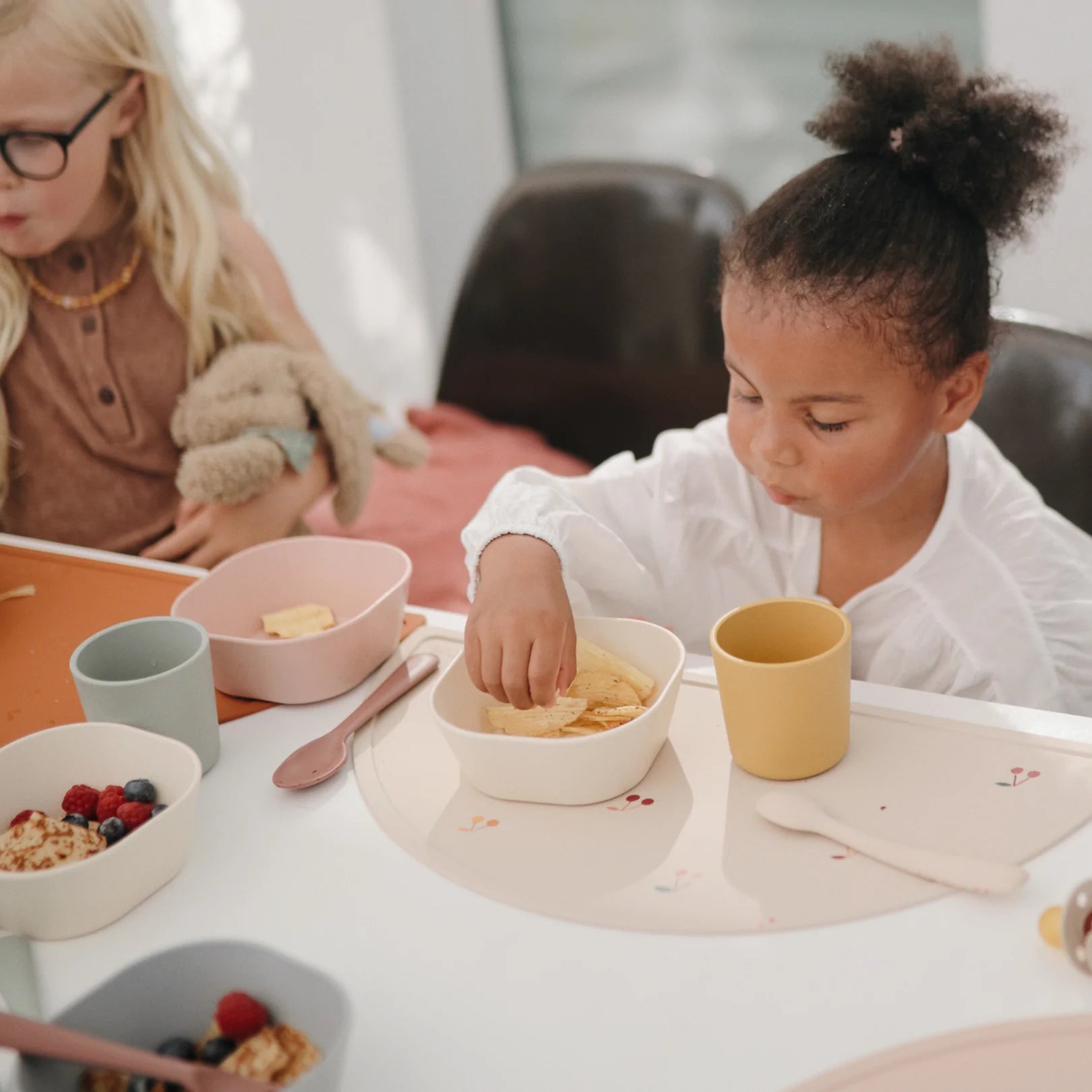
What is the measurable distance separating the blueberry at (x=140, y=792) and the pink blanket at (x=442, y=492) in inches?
26.2

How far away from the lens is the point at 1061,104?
5.74ft

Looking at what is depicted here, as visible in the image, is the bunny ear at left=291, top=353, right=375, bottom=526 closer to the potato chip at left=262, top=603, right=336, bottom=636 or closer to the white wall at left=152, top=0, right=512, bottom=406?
the potato chip at left=262, top=603, right=336, bottom=636

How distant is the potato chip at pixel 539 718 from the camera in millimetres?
740

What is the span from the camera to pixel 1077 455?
1145mm

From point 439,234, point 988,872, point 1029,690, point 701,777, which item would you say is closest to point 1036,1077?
point 988,872

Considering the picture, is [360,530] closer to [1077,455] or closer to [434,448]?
[434,448]

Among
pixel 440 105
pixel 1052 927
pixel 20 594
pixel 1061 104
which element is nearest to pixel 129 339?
pixel 20 594

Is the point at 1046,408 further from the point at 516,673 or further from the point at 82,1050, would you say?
the point at 82,1050

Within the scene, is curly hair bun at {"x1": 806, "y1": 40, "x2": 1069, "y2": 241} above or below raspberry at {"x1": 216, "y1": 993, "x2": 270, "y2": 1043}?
above

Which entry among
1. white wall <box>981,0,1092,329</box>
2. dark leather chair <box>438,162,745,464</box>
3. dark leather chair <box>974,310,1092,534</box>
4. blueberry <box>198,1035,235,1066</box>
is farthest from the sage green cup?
white wall <box>981,0,1092,329</box>

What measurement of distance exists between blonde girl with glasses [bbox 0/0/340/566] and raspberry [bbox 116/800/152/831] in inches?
23.2

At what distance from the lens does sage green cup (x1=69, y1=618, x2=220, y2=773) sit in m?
0.75

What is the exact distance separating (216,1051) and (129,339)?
0.94m

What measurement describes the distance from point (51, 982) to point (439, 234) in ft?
7.68
